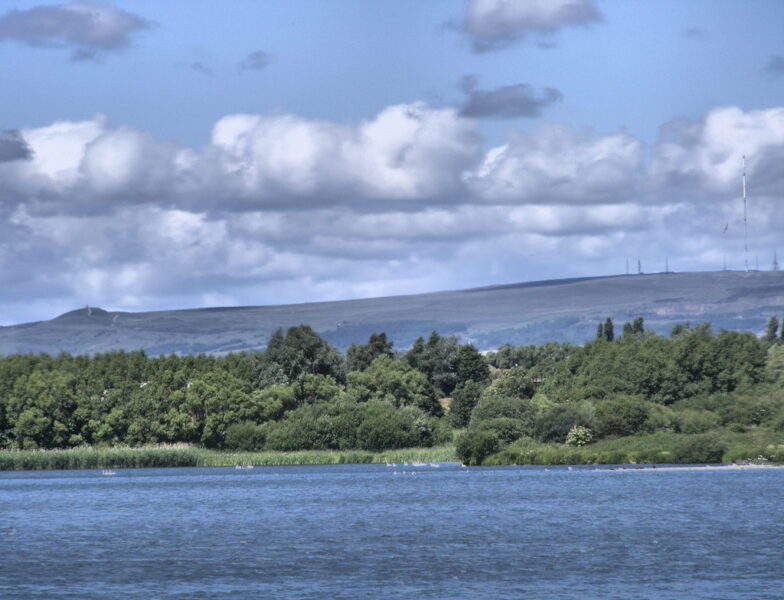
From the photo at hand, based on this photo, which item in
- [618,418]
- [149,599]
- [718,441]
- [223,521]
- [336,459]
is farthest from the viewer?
[336,459]

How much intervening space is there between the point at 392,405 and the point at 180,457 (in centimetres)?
3036

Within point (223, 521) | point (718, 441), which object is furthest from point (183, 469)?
point (223, 521)

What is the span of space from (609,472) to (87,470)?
205ft

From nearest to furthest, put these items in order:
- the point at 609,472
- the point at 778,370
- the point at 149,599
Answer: the point at 149,599 → the point at 609,472 → the point at 778,370

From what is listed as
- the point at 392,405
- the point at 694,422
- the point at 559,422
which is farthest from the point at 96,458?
the point at 694,422

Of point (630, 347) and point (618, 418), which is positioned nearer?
point (618, 418)

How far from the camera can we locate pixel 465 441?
147 meters

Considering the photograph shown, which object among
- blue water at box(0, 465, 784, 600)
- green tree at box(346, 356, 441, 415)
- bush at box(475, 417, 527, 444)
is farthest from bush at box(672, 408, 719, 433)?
green tree at box(346, 356, 441, 415)

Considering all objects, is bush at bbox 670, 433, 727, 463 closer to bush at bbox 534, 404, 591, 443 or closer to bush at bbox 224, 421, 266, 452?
bush at bbox 534, 404, 591, 443

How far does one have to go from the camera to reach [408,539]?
7269 centimetres

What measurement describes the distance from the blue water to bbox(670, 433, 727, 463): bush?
631 inches

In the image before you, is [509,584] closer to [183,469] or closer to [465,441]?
[465,441]

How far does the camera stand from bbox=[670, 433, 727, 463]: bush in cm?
13875

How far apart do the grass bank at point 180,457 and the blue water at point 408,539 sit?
31209 millimetres
